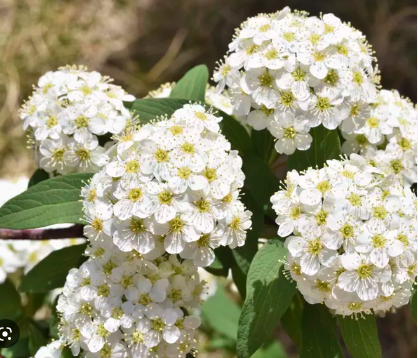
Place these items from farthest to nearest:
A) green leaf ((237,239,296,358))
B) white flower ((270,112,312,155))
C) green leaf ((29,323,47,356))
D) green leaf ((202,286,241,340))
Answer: green leaf ((202,286,241,340)), green leaf ((29,323,47,356)), white flower ((270,112,312,155)), green leaf ((237,239,296,358))

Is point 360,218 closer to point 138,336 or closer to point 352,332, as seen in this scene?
point 352,332

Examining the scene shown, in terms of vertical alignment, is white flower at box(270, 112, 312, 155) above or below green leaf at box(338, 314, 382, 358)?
above

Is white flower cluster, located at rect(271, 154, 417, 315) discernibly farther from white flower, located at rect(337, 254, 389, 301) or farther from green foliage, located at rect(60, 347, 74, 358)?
green foliage, located at rect(60, 347, 74, 358)

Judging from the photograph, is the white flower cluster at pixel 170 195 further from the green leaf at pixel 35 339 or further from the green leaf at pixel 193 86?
the green leaf at pixel 35 339

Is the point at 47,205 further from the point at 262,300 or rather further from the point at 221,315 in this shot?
the point at 221,315

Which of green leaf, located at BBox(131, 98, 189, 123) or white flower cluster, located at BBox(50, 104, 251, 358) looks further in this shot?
green leaf, located at BBox(131, 98, 189, 123)

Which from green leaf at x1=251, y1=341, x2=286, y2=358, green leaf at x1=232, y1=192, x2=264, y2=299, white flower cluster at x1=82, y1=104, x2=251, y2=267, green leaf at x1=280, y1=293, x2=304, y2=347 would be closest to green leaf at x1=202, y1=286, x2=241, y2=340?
green leaf at x1=251, y1=341, x2=286, y2=358

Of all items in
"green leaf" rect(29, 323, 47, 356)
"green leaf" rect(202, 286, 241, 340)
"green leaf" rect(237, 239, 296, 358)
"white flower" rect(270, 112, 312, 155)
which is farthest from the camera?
"green leaf" rect(202, 286, 241, 340)

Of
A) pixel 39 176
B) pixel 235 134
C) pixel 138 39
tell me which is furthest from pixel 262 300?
pixel 138 39
